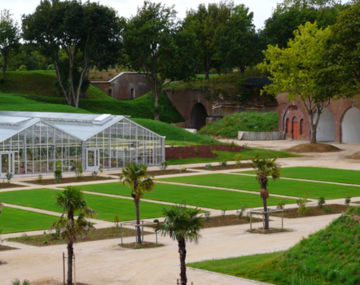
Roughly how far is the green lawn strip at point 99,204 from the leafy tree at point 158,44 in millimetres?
58541

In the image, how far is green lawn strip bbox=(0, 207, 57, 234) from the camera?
38.4m

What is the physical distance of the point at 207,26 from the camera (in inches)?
5207

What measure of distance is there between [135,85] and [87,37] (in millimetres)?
29111

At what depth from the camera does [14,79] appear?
116250 millimetres

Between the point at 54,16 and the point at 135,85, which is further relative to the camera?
the point at 135,85

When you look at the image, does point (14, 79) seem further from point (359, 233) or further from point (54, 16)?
point (359, 233)

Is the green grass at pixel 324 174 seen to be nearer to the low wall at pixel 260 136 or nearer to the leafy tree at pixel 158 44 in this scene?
the low wall at pixel 260 136

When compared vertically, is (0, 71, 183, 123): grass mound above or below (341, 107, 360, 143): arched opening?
above

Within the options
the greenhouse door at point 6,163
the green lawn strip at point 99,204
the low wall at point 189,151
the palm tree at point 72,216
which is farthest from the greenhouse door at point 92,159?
the palm tree at point 72,216

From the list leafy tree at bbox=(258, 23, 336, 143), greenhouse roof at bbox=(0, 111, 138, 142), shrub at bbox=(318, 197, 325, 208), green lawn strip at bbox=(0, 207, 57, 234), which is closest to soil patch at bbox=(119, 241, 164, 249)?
green lawn strip at bbox=(0, 207, 57, 234)

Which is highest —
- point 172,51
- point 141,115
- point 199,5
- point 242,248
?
point 199,5

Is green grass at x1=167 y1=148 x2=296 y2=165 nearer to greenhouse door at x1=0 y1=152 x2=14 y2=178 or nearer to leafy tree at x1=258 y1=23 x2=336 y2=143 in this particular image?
leafy tree at x1=258 y1=23 x2=336 y2=143

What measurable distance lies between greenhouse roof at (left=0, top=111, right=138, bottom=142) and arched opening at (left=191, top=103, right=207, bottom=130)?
4976cm

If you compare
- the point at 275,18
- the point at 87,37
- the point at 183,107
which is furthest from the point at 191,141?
the point at 275,18
